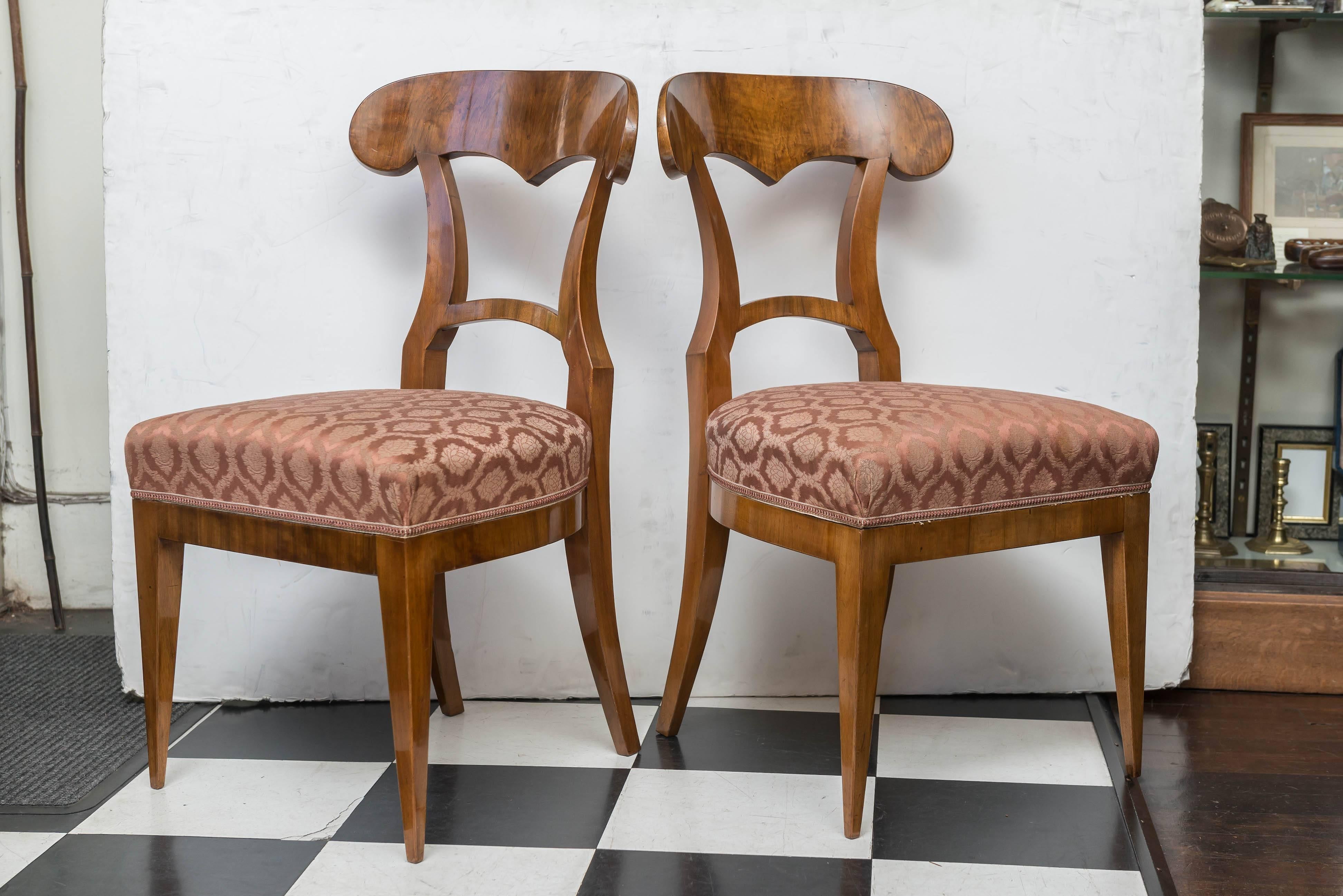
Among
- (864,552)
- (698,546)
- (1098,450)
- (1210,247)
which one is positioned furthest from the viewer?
(1210,247)

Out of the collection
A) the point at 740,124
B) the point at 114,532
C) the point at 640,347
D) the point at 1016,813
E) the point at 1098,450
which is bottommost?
the point at 1016,813

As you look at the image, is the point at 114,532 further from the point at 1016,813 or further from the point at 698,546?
the point at 1016,813

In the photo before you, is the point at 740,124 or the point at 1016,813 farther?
the point at 740,124

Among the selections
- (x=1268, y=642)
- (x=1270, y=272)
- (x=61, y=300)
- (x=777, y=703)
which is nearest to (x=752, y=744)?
(x=777, y=703)

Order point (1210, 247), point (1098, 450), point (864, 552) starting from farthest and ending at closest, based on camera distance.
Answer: point (1210, 247), point (1098, 450), point (864, 552)

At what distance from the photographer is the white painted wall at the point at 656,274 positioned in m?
1.64

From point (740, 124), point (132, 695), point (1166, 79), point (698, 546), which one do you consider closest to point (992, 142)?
point (1166, 79)

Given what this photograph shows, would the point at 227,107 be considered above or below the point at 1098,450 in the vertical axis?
above

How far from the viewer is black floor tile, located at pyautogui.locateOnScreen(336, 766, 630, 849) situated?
4.18 feet

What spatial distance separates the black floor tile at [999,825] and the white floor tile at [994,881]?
14 mm

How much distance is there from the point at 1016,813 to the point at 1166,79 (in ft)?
3.65

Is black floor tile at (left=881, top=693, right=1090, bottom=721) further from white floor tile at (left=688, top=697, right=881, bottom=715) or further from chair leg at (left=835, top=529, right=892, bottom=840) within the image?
chair leg at (left=835, top=529, right=892, bottom=840)

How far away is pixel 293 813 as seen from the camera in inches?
52.6

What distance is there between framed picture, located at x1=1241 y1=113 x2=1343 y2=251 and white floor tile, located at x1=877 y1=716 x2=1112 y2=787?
0.99 meters
